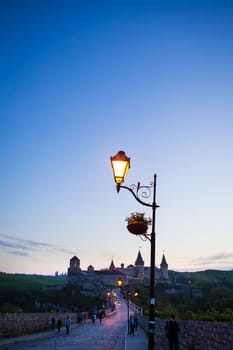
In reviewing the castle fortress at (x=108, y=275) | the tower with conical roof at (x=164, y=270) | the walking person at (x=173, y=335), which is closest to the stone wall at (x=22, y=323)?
the walking person at (x=173, y=335)

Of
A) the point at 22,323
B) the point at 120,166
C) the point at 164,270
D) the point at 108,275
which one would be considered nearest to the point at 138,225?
the point at 120,166

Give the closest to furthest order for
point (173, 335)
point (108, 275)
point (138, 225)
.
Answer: point (138, 225), point (173, 335), point (108, 275)

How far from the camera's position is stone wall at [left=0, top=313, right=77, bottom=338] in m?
19.6

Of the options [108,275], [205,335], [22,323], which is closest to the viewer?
[205,335]

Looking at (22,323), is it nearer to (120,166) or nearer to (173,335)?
(173,335)

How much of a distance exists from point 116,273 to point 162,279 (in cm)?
2342

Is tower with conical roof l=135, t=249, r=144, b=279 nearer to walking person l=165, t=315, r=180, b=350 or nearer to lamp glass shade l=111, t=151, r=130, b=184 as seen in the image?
walking person l=165, t=315, r=180, b=350

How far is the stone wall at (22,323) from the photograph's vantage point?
19.6 meters

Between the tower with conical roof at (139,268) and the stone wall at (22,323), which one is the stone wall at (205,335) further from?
the tower with conical roof at (139,268)

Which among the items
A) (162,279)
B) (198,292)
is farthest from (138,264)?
(198,292)

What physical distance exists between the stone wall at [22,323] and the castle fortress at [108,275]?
8659 centimetres

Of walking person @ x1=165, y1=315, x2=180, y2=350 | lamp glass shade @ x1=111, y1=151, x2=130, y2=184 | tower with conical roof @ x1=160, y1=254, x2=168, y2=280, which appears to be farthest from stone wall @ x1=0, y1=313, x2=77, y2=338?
tower with conical roof @ x1=160, y1=254, x2=168, y2=280

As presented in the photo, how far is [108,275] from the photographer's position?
131 m

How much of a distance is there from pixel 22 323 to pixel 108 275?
11222 centimetres
